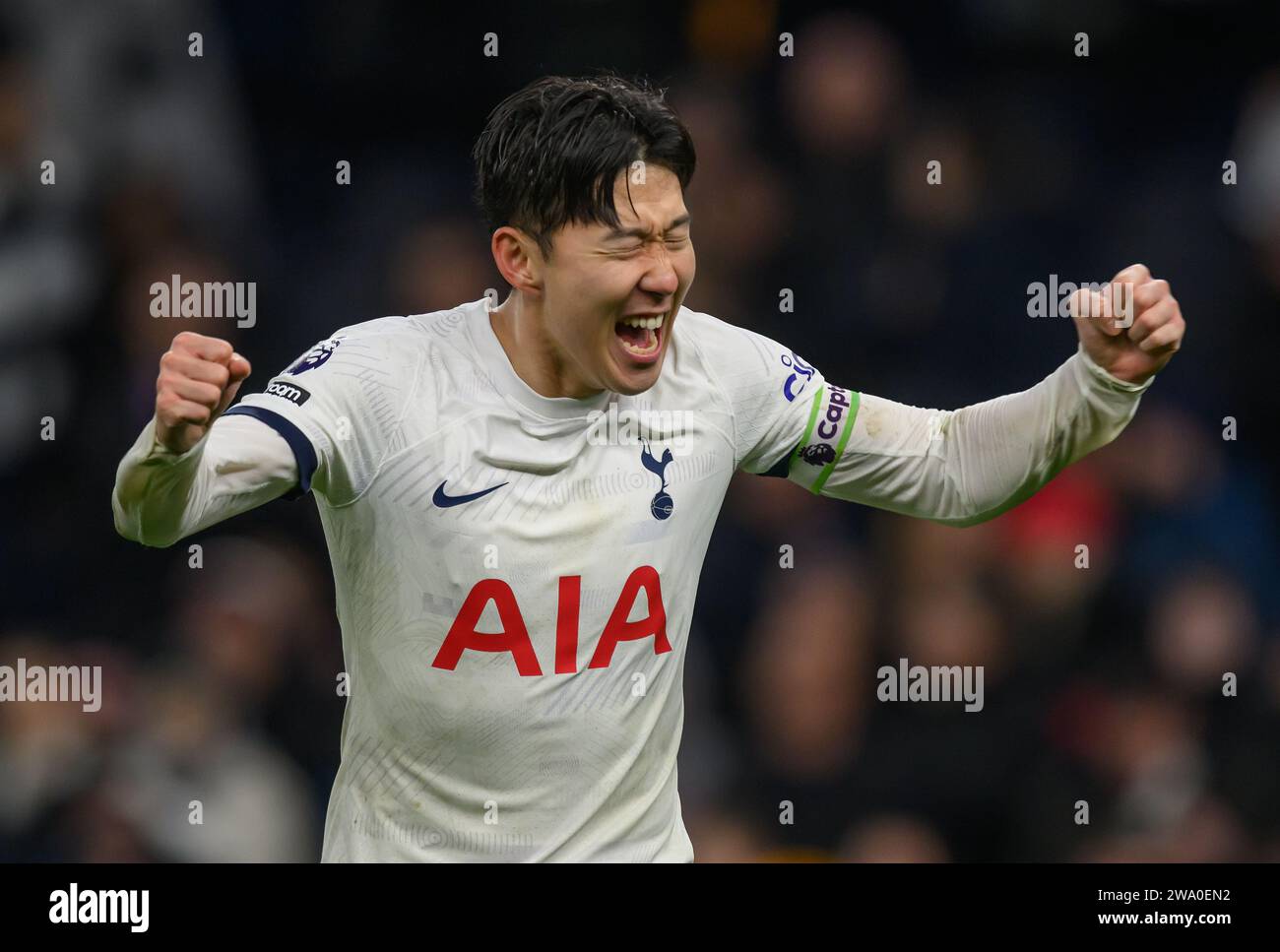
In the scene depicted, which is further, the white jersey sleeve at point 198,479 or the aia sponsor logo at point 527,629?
the aia sponsor logo at point 527,629

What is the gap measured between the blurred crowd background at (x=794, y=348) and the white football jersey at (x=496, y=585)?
1.86 m

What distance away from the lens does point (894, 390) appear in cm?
563

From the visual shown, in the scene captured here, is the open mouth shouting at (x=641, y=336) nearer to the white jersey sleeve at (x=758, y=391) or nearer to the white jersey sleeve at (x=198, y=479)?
the white jersey sleeve at (x=758, y=391)

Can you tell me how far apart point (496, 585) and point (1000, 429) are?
3.28 feet

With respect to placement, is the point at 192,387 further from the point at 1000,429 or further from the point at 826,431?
the point at 1000,429

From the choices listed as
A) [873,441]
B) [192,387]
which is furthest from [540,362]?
[192,387]

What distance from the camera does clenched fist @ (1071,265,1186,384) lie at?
3.09m

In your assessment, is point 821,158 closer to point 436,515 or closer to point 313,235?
point 313,235

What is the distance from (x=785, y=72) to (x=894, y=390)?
1088 millimetres

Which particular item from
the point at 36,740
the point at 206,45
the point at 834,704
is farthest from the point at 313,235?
the point at 834,704

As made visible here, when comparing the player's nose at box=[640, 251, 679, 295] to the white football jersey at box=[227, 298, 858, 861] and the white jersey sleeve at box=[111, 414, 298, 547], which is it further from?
the white jersey sleeve at box=[111, 414, 298, 547]

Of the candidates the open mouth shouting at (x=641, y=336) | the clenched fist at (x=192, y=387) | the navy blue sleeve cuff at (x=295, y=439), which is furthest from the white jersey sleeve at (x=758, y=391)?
the clenched fist at (x=192, y=387)

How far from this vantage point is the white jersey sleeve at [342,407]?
3125 millimetres

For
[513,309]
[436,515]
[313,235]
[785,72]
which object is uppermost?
[785,72]
